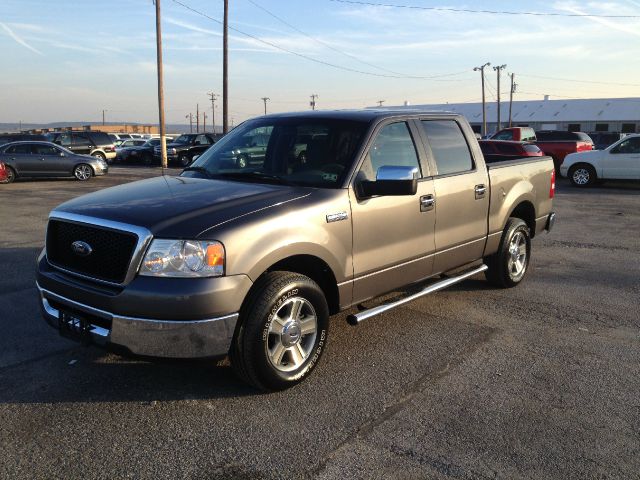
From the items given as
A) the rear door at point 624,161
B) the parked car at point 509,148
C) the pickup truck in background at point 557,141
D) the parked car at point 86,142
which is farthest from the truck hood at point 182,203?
the parked car at point 86,142

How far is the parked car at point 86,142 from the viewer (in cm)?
2725

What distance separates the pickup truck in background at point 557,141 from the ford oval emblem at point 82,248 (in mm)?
18054

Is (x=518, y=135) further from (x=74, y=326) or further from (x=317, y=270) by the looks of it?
(x=74, y=326)

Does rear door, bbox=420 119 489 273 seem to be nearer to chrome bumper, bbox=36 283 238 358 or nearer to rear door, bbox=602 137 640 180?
chrome bumper, bbox=36 283 238 358

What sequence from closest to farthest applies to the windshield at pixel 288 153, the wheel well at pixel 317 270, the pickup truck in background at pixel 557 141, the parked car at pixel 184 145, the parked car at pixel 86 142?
1. the wheel well at pixel 317 270
2. the windshield at pixel 288 153
3. the pickup truck in background at pixel 557 141
4. the parked car at pixel 86 142
5. the parked car at pixel 184 145

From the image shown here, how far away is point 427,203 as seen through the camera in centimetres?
467

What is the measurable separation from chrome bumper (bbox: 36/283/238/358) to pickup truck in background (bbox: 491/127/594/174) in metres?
17.9

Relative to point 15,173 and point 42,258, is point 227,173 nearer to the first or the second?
point 42,258

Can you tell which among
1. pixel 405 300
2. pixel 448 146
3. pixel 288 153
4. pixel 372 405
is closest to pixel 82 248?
pixel 288 153

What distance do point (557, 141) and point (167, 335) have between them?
72.2ft

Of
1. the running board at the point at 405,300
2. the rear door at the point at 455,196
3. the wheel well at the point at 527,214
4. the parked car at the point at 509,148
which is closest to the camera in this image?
the running board at the point at 405,300

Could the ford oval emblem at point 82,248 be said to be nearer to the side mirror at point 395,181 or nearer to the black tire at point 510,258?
the side mirror at point 395,181

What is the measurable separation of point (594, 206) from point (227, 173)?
11.6 meters

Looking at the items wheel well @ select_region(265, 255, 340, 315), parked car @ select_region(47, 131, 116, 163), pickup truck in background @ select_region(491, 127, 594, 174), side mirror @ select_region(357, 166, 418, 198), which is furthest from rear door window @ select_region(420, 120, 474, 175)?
parked car @ select_region(47, 131, 116, 163)
